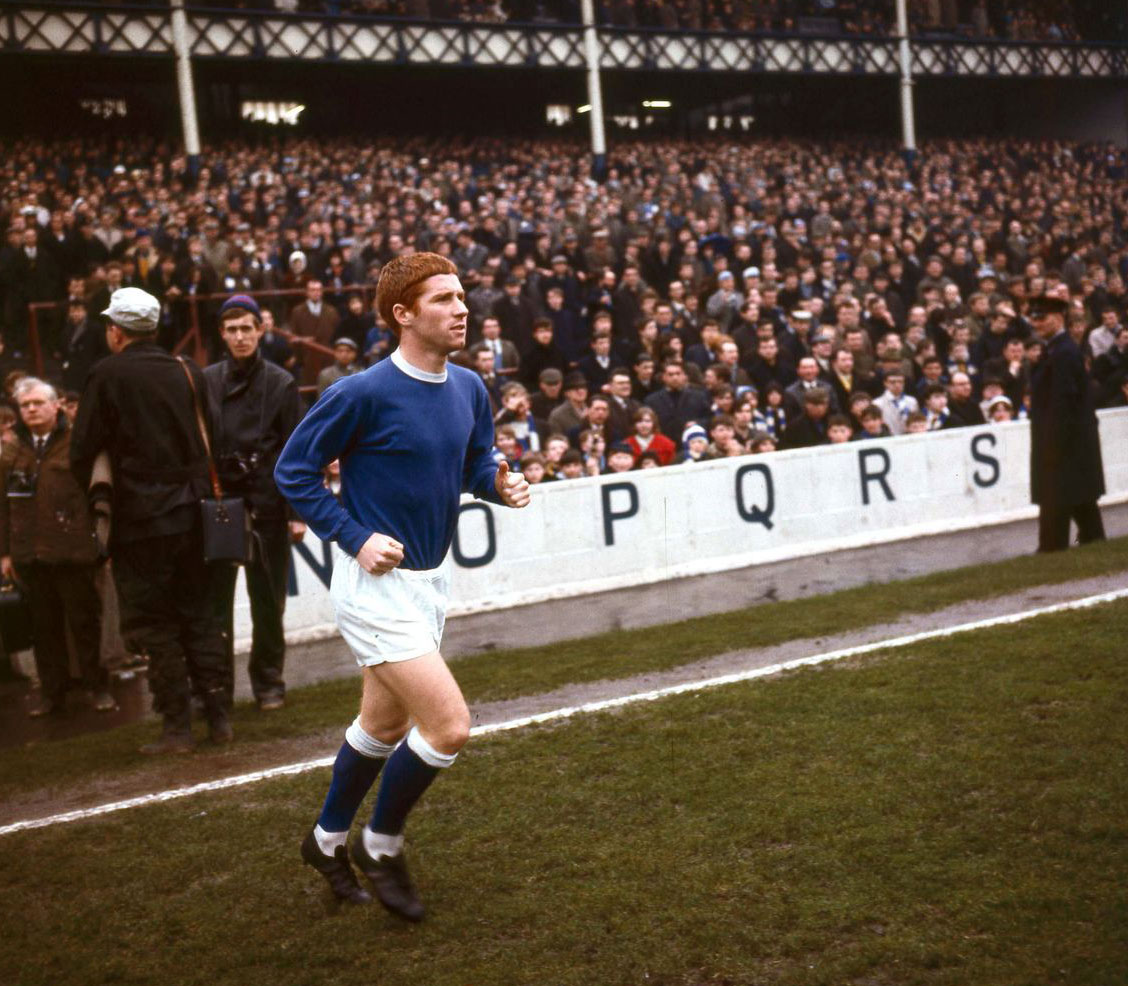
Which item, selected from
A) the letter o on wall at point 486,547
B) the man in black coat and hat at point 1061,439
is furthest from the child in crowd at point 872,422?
the letter o on wall at point 486,547

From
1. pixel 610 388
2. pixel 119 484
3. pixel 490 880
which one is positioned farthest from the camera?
pixel 610 388

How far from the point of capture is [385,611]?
4.17 meters

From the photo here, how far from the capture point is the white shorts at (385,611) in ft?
13.7

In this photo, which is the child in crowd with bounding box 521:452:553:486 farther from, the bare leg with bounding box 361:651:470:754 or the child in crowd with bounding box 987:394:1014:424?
the bare leg with bounding box 361:651:470:754

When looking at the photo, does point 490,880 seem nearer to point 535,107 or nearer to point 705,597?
point 705,597

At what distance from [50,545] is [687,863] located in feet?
15.4

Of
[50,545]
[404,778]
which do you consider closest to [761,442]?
[50,545]

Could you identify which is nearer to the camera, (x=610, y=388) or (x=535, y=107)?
(x=610, y=388)

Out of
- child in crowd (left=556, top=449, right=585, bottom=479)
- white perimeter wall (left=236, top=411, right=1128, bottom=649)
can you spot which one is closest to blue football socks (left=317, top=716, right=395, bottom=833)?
white perimeter wall (left=236, top=411, right=1128, bottom=649)

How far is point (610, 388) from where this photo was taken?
12.4 metres

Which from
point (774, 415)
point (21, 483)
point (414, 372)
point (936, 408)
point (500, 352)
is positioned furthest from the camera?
point (500, 352)

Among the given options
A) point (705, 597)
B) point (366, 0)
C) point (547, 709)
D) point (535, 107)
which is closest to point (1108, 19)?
point (535, 107)

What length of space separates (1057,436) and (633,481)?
3358 millimetres

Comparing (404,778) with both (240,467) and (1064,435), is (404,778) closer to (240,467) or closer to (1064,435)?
(240,467)
